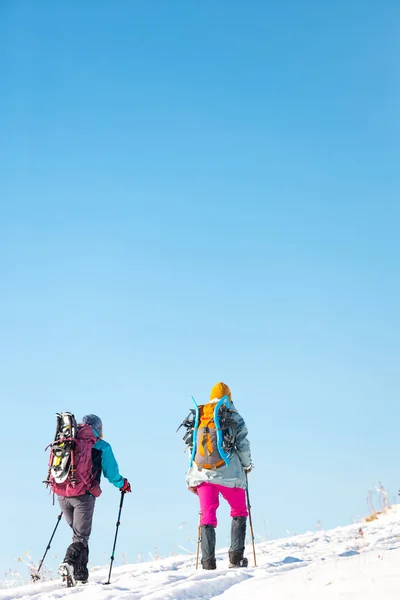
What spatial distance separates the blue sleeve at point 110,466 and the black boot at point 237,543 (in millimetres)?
1937

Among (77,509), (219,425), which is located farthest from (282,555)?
(77,509)

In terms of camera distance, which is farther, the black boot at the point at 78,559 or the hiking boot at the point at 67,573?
the black boot at the point at 78,559

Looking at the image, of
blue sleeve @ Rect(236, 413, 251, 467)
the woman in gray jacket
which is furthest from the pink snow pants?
blue sleeve @ Rect(236, 413, 251, 467)

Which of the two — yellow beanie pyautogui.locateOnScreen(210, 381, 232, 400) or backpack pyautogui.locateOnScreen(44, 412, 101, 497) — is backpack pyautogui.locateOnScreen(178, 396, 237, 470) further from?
backpack pyautogui.locateOnScreen(44, 412, 101, 497)

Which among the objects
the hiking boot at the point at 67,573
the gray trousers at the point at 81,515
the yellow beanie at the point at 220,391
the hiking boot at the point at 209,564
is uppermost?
the yellow beanie at the point at 220,391

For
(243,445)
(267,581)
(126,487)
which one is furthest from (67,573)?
(267,581)

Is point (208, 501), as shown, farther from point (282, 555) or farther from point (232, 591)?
point (232, 591)

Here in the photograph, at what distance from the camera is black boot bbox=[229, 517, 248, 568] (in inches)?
369

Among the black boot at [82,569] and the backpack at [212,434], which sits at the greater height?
the backpack at [212,434]

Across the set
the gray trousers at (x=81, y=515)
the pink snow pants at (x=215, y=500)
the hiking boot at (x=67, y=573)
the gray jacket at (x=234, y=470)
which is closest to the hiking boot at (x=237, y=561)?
the pink snow pants at (x=215, y=500)

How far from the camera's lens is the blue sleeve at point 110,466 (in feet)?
32.9

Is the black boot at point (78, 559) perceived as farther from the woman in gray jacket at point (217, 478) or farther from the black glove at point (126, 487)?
the woman in gray jacket at point (217, 478)

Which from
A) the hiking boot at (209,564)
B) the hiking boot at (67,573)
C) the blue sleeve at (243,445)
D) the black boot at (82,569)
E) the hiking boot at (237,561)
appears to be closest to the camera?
the hiking boot at (67,573)

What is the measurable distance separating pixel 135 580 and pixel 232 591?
2.68 metres
